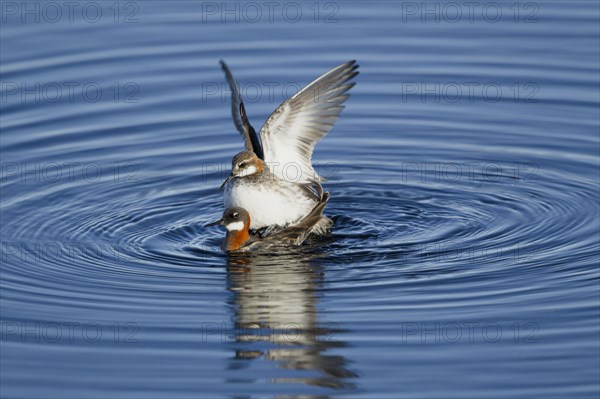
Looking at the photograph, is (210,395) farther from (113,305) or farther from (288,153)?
(288,153)

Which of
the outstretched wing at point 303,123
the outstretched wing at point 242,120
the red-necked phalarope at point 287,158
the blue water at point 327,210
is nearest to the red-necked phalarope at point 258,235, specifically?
the red-necked phalarope at point 287,158

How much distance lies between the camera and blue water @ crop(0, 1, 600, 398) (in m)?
12.7

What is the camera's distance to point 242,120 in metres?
17.8

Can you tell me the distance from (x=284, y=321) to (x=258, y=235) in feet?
10.8

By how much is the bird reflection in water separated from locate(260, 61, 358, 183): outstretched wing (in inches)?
75.0

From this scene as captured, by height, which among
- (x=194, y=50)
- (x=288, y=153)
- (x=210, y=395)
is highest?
(x=194, y=50)

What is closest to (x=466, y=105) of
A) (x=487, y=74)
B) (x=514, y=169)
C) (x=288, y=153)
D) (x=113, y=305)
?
(x=487, y=74)

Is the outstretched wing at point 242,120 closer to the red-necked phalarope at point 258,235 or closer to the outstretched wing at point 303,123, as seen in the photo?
the outstretched wing at point 303,123

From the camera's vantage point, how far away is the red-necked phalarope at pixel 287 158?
16906 mm

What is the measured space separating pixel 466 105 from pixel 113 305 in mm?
9404

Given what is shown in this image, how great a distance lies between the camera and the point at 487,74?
72.8ft

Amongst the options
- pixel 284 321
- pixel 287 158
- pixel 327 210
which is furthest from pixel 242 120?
pixel 284 321

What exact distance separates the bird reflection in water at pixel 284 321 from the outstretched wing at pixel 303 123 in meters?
1.91

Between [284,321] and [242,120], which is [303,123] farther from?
[284,321]
